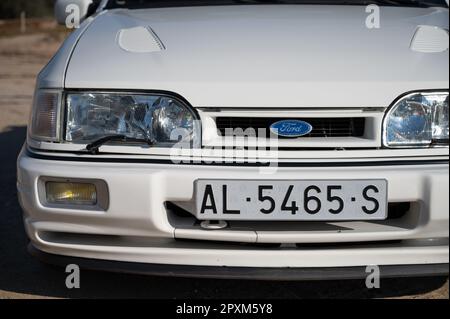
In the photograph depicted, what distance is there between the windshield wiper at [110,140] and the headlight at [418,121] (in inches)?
35.1

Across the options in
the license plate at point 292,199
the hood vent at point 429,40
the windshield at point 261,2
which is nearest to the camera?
the license plate at point 292,199

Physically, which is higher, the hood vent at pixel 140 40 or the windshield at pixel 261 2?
the windshield at pixel 261 2

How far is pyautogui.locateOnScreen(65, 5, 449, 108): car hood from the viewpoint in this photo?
225 cm

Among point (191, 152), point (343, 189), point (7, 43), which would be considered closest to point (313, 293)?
point (343, 189)

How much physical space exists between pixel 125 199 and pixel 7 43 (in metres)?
21.0

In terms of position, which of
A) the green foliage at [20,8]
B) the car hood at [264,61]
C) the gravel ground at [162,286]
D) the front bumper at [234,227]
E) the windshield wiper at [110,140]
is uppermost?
the green foliage at [20,8]

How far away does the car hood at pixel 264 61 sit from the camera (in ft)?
7.38

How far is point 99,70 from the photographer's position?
238 cm

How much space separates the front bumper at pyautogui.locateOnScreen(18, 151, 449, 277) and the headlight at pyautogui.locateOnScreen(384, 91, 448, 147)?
116mm

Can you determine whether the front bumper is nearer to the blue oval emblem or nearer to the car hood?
the blue oval emblem

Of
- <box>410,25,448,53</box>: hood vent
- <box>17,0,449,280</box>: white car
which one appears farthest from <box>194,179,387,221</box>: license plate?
<box>410,25,448,53</box>: hood vent

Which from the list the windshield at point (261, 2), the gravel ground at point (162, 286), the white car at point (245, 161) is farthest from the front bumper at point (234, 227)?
the windshield at point (261, 2)

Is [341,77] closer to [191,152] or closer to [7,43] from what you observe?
[191,152]

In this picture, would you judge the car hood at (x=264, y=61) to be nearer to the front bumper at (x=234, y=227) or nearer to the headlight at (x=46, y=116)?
the headlight at (x=46, y=116)
